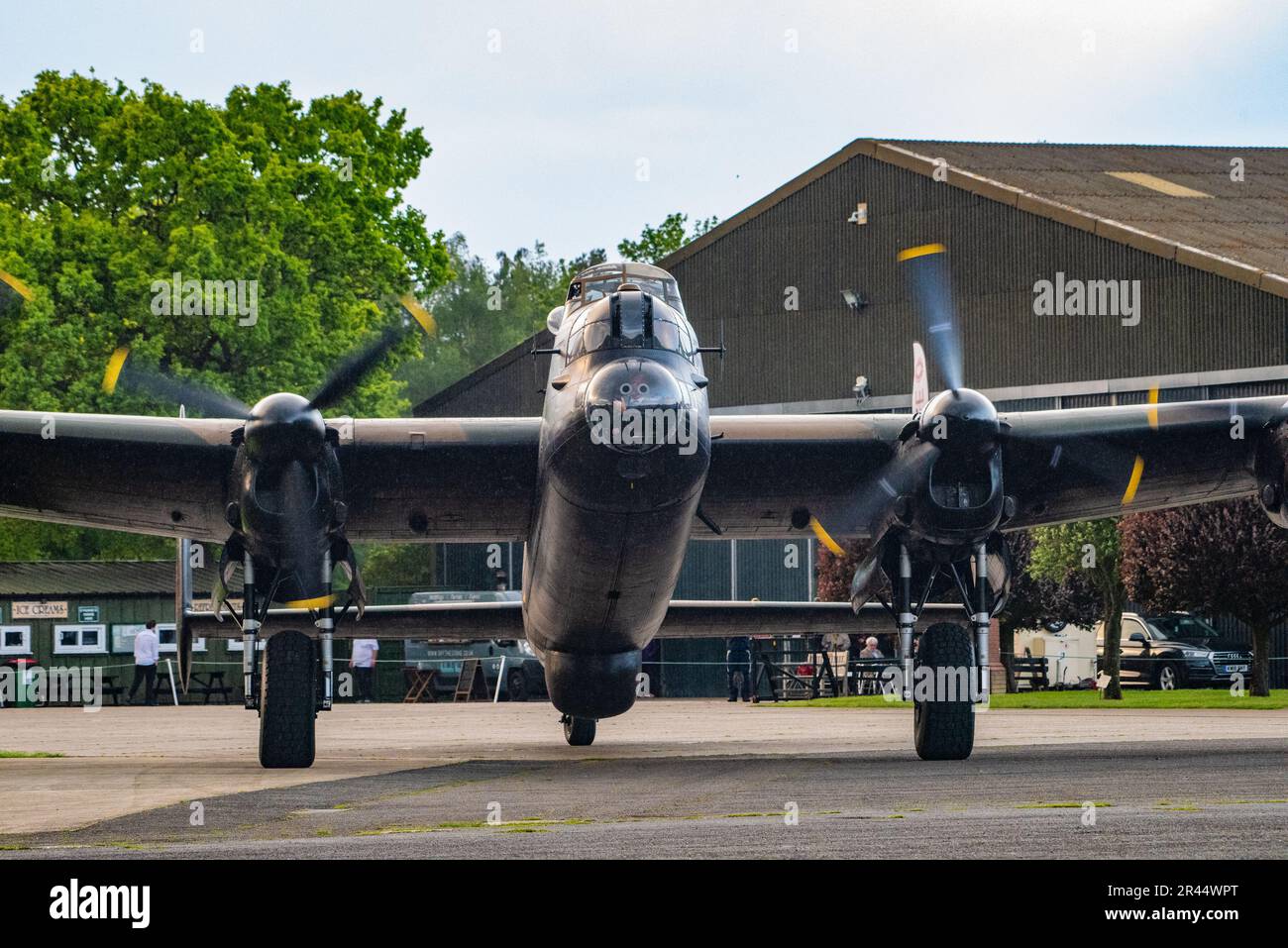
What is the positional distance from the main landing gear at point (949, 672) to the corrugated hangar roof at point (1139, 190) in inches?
984

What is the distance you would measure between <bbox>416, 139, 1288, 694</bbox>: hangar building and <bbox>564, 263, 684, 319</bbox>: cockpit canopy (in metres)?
25.8

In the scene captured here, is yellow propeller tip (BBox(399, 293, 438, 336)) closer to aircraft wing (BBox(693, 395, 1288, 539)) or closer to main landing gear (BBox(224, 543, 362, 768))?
main landing gear (BBox(224, 543, 362, 768))

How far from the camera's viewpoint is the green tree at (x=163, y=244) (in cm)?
4584

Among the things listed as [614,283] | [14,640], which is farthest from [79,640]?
[614,283]

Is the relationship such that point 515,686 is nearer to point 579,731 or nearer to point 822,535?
point 579,731

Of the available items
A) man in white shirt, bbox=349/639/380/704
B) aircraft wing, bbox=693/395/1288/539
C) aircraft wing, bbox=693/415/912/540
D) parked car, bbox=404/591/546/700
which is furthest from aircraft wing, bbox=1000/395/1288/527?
man in white shirt, bbox=349/639/380/704

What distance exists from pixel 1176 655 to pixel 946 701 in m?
28.8

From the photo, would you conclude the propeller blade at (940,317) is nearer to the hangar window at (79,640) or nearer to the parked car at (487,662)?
the parked car at (487,662)

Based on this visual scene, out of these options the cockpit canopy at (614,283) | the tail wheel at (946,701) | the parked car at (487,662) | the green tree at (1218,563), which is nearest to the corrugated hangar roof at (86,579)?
the parked car at (487,662)

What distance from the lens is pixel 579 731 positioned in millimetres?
23266

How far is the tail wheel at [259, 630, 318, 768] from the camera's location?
17.6 metres
